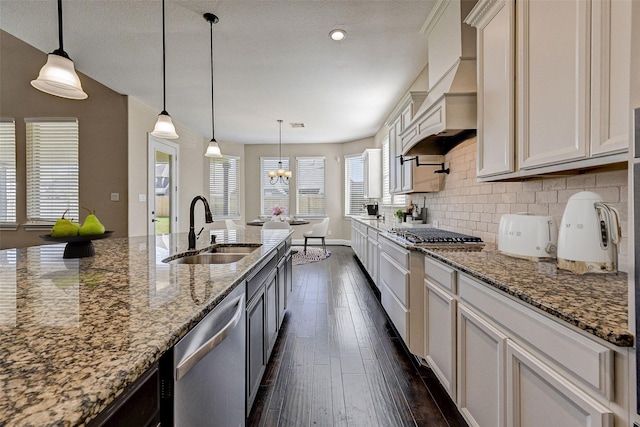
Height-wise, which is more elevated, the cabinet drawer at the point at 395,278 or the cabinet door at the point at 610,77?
the cabinet door at the point at 610,77

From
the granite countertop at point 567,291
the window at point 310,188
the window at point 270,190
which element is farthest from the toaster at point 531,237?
the window at point 270,190

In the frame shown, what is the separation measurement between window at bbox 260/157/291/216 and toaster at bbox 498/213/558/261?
6.95 m

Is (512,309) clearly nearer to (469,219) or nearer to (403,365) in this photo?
(403,365)

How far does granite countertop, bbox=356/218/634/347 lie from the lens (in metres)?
0.75

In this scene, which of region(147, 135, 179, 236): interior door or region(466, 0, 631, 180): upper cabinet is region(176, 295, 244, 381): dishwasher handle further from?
region(147, 135, 179, 236): interior door

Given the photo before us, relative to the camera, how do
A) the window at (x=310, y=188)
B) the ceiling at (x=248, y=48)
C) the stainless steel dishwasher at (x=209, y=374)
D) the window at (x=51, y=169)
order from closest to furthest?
the stainless steel dishwasher at (x=209, y=374), the ceiling at (x=248, y=48), the window at (x=51, y=169), the window at (x=310, y=188)

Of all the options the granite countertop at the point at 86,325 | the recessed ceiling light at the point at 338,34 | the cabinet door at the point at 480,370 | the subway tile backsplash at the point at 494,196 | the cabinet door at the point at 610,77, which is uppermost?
the recessed ceiling light at the point at 338,34

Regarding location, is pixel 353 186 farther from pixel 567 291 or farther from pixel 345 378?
pixel 567 291

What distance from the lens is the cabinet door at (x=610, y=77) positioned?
93 cm

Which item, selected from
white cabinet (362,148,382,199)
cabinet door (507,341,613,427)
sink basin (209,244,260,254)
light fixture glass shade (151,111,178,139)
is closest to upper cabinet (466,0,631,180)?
cabinet door (507,341,613,427)

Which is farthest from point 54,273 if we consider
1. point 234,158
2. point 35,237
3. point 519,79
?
point 234,158

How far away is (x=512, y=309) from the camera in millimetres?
1085

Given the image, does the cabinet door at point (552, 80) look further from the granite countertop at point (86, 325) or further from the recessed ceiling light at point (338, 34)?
the recessed ceiling light at point (338, 34)

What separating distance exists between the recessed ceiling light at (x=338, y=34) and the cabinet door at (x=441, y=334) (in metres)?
2.48
